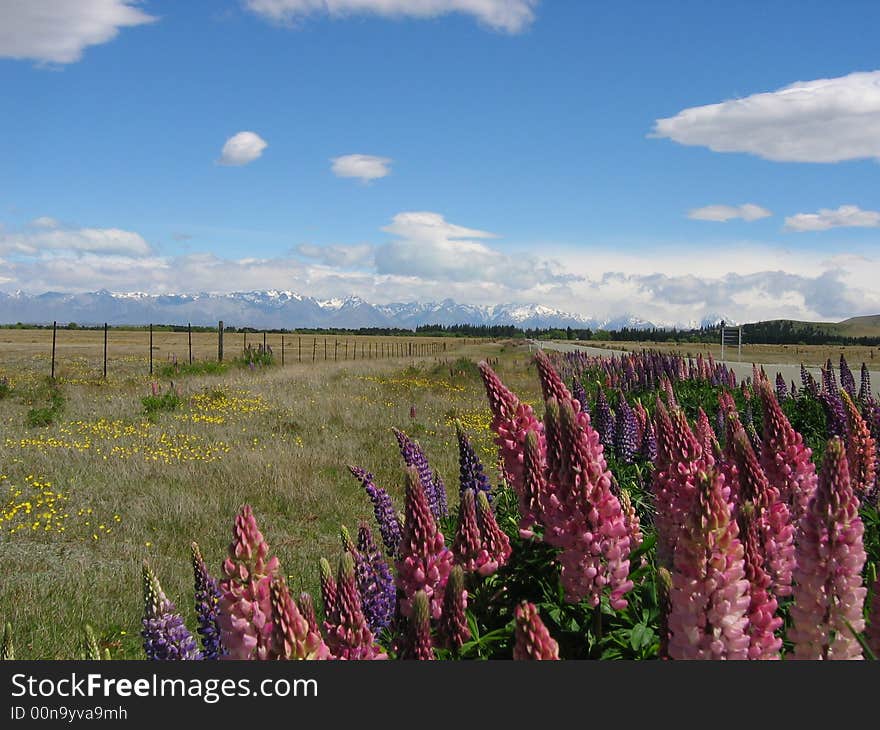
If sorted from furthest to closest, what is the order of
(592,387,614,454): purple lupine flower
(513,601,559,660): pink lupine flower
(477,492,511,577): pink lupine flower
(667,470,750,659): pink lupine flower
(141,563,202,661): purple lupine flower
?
(592,387,614,454): purple lupine flower
(477,492,511,577): pink lupine flower
(141,563,202,661): purple lupine flower
(667,470,750,659): pink lupine flower
(513,601,559,660): pink lupine flower

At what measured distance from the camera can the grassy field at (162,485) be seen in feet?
22.0

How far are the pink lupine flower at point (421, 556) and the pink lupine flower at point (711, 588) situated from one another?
0.93m

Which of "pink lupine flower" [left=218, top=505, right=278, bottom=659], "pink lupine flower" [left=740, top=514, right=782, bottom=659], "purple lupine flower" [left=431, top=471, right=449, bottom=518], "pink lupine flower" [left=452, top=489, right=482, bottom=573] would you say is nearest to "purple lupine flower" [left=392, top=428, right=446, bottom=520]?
"purple lupine flower" [left=431, top=471, right=449, bottom=518]

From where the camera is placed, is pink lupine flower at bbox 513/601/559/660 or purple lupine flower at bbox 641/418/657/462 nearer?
pink lupine flower at bbox 513/601/559/660

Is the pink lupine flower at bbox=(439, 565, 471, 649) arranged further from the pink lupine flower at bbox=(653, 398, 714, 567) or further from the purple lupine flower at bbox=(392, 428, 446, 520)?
the purple lupine flower at bbox=(392, 428, 446, 520)

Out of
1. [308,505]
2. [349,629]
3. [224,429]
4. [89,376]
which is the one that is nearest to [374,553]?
[349,629]

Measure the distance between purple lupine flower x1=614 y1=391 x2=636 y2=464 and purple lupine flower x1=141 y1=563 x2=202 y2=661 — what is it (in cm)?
509

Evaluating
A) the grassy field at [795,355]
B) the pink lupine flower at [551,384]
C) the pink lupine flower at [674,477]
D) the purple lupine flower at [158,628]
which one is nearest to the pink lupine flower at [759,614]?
the pink lupine flower at [674,477]

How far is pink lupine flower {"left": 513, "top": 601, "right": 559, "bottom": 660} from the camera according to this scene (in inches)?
68.7

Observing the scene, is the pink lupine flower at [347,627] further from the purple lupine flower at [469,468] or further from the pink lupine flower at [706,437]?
the pink lupine flower at [706,437]

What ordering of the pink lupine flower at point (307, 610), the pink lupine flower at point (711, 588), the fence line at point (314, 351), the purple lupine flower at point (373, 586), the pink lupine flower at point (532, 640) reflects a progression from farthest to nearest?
the fence line at point (314, 351)
the purple lupine flower at point (373, 586)
the pink lupine flower at point (307, 610)
the pink lupine flower at point (711, 588)
the pink lupine flower at point (532, 640)

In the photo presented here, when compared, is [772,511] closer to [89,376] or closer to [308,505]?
[308,505]

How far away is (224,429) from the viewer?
14.5 m

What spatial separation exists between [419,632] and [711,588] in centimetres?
85
